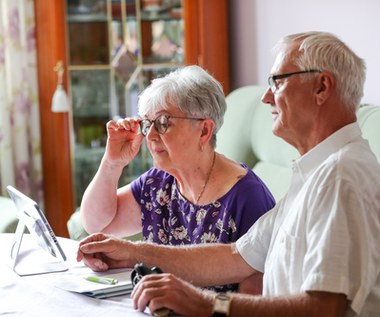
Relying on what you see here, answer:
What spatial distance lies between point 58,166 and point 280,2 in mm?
1417

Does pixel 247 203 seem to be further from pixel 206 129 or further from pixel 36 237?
pixel 36 237

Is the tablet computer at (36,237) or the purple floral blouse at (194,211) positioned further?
the purple floral blouse at (194,211)

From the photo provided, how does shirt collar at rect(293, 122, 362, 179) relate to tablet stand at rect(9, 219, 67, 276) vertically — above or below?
above

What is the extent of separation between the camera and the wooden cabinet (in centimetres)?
385

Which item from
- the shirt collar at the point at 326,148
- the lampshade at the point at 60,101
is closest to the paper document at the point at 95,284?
the shirt collar at the point at 326,148

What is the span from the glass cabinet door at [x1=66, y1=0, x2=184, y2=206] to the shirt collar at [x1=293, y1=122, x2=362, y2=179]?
2395mm

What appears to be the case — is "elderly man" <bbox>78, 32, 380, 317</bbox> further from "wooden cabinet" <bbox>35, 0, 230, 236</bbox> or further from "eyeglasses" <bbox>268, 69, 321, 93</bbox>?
"wooden cabinet" <bbox>35, 0, 230, 236</bbox>

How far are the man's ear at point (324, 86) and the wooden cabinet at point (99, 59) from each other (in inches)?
90.7

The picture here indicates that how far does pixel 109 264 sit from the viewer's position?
182cm

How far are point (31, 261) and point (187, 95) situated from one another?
609 mm

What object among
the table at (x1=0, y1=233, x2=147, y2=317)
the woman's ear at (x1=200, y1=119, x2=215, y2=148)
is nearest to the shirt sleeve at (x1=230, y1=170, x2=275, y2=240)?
the woman's ear at (x1=200, y1=119, x2=215, y2=148)

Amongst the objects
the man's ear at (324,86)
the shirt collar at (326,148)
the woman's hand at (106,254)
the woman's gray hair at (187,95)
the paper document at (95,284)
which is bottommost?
the paper document at (95,284)

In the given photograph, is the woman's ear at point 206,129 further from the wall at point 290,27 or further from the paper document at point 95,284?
the wall at point 290,27

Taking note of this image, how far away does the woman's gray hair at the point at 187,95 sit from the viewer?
81.4 inches
